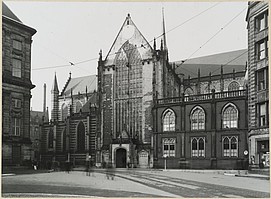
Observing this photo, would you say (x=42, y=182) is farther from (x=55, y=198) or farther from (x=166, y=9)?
(x=166, y=9)

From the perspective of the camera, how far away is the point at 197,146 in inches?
858

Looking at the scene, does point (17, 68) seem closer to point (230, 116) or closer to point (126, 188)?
point (126, 188)

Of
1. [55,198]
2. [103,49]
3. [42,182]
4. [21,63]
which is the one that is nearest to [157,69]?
[103,49]

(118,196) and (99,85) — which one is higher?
(99,85)

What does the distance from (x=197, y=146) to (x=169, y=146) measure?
1.82m

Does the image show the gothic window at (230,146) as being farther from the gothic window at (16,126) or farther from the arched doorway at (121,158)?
the gothic window at (16,126)

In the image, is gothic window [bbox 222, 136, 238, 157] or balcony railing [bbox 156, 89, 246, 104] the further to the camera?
balcony railing [bbox 156, 89, 246, 104]

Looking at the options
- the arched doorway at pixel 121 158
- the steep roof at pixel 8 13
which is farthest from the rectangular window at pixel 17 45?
the arched doorway at pixel 121 158

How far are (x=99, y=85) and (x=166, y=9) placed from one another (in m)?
12.7

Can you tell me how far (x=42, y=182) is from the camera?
37.3 ft

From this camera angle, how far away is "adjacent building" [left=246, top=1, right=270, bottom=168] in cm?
1336

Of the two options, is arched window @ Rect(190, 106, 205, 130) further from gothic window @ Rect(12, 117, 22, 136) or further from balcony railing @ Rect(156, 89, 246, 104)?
gothic window @ Rect(12, 117, 22, 136)

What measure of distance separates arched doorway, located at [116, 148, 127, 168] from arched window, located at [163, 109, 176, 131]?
12.5 ft

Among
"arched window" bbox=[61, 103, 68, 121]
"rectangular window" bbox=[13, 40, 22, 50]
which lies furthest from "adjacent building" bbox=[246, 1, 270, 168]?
"arched window" bbox=[61, 103, 68, 121]
